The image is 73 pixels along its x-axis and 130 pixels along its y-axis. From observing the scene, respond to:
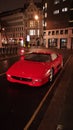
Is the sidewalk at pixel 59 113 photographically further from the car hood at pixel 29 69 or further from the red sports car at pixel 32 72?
the car hood at pixel 29 69

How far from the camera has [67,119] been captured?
15.9ft

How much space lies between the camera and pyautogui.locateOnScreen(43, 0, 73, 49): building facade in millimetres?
57947

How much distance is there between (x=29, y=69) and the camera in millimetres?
7840

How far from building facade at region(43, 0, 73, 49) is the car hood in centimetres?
4935

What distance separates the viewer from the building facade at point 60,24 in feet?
190

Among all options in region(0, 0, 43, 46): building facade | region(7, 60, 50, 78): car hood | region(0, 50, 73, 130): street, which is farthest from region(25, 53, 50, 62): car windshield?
region(0, 0, 43, 46): building facade

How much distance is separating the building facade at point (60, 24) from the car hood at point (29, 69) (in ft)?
162

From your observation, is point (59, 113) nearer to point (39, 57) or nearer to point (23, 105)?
point (23, 105)

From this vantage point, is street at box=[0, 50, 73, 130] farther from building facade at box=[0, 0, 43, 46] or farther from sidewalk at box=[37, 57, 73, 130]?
building facade at box=[0, 0, 43, 46]

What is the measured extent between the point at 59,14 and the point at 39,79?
195ft

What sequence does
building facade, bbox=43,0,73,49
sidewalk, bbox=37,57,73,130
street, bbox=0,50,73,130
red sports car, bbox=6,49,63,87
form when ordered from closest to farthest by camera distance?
sidewalk, bbox=37,57,73,130 < street, bbox=0,50,73,130 < red sports car, bbox=6,49,63,87 < building facade, bbox=43,0,73,49

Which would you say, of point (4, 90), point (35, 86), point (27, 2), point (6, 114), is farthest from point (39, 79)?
point (27, 2)

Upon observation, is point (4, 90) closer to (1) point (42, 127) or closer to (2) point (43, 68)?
(2) point (43, 68)

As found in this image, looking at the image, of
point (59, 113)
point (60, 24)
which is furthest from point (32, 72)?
point (60, 24)
